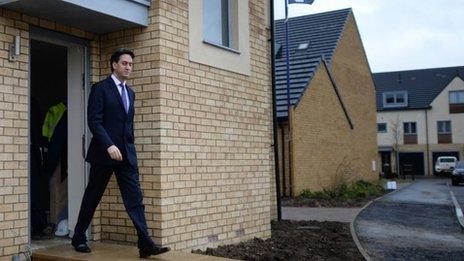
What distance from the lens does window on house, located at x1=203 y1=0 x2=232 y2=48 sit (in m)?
7.23

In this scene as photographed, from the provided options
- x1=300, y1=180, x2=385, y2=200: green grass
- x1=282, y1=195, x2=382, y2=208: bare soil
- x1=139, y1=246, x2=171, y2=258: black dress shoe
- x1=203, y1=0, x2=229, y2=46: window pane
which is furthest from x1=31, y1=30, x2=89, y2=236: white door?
A: x1=300, y1=180, x2=385, y2=200: green grass

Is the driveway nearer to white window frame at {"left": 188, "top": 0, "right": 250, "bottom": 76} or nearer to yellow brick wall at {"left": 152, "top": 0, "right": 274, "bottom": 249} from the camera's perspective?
yellow brick wall at {"left": 152, "top": 0, "right": 274, "bottom": 249}

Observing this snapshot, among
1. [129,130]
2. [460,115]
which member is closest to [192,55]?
[129,130]

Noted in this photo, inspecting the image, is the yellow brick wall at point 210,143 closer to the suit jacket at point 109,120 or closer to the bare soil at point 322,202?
the suit jacket at point 109,120

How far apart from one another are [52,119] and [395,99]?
50108mm

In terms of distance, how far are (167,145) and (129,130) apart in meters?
0.85

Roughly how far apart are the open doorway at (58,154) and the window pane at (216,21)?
5.62ft

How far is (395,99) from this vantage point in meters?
53.3

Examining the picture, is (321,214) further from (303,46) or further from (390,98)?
(390,98)

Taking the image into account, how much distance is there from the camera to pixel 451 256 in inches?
327

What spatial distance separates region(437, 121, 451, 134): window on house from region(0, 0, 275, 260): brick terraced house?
46997 mm

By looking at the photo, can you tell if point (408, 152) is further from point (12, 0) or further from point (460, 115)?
point (12, 0)

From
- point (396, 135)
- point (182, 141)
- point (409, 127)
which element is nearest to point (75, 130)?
point (182, 141)

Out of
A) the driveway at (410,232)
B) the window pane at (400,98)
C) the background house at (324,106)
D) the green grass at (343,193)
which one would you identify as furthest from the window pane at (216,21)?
the window pane at (400,98)
